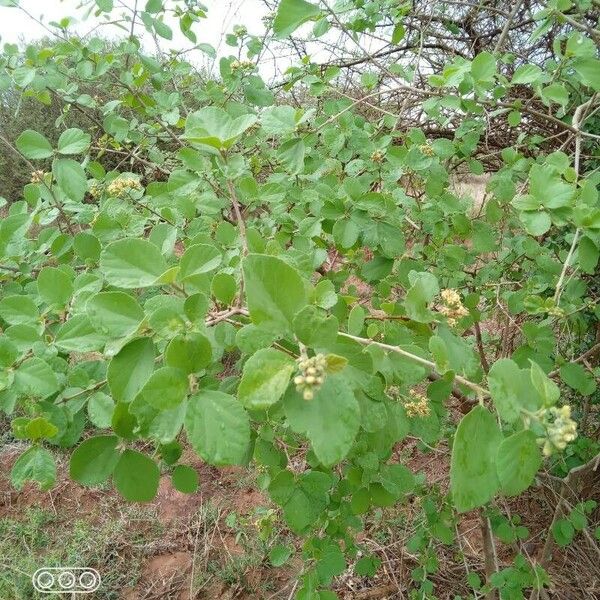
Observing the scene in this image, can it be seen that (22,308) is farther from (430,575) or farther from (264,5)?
(264,5)

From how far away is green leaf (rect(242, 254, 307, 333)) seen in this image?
56cm

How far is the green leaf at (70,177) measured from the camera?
119 cm

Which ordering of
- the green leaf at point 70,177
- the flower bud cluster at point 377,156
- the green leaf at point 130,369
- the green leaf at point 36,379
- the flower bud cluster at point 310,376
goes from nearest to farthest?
1. the flower bud cluster at point 310,376
2. the green leaf at point 130,369
3. the green leaf at point 36,379
4. the green leaf at point 70,177
5. the flower bud cluster at point 377,156

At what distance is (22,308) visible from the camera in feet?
2.95

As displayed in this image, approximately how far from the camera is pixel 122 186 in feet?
4.66

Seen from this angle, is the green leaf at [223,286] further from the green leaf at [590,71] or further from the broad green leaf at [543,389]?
the green leaf at [590,71]

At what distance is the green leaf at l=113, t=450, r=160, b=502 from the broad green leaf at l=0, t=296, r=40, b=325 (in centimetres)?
30

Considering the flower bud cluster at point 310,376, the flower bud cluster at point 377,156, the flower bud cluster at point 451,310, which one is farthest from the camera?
the flower bud cluster at point 377,156

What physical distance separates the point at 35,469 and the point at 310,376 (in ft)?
1.71

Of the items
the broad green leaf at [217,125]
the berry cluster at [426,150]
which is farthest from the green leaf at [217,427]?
the berry cluster at [426,150]

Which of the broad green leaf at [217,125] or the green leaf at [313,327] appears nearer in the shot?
the green leaf at [313,327]

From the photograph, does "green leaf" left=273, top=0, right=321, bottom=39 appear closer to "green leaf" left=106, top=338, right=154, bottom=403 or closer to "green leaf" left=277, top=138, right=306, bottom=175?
"green leaf" left=277, top=138, right=306, bottom=175

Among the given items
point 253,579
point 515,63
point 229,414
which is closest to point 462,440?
point 229,414

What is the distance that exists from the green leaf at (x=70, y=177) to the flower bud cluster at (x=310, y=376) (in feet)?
2.96
